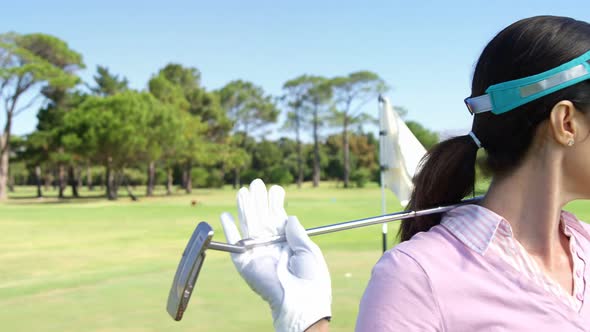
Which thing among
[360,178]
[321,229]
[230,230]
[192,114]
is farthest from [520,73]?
[360,178]

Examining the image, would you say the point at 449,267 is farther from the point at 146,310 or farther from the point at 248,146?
the point at 248,146

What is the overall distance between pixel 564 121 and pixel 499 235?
0.25 meters

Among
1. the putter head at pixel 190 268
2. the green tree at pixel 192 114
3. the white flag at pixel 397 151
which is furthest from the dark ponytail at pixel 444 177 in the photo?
the green tree at pixel 192 114

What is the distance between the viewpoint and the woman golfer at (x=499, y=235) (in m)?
1.13

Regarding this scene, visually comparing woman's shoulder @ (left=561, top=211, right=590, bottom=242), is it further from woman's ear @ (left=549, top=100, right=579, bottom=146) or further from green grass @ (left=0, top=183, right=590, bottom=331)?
green grass @ (left=0, top=183, right=590, bottom=331)

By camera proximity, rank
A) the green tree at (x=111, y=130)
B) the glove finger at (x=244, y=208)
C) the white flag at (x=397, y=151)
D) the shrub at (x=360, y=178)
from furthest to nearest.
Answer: the shrub at (x=360, y=178) → the green tree at (x=111, y=130) → the white flag at (x=397, y=151) → the glove finger at (x=244, y=208)

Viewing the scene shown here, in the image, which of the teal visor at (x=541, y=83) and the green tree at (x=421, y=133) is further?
the green tree at (x=421, y=133)

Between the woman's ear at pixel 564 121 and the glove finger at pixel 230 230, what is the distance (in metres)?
0.67

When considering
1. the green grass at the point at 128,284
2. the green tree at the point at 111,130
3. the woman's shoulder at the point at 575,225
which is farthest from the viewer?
the green tree at the point at 111,130

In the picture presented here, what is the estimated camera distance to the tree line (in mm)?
37625

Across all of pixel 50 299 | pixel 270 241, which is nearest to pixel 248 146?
pixel 50 299

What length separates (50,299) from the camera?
6258 mm

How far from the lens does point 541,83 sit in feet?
3.81

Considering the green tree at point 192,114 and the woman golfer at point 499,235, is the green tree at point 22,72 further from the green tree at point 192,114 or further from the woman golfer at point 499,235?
the woman golfer at point 499,235
